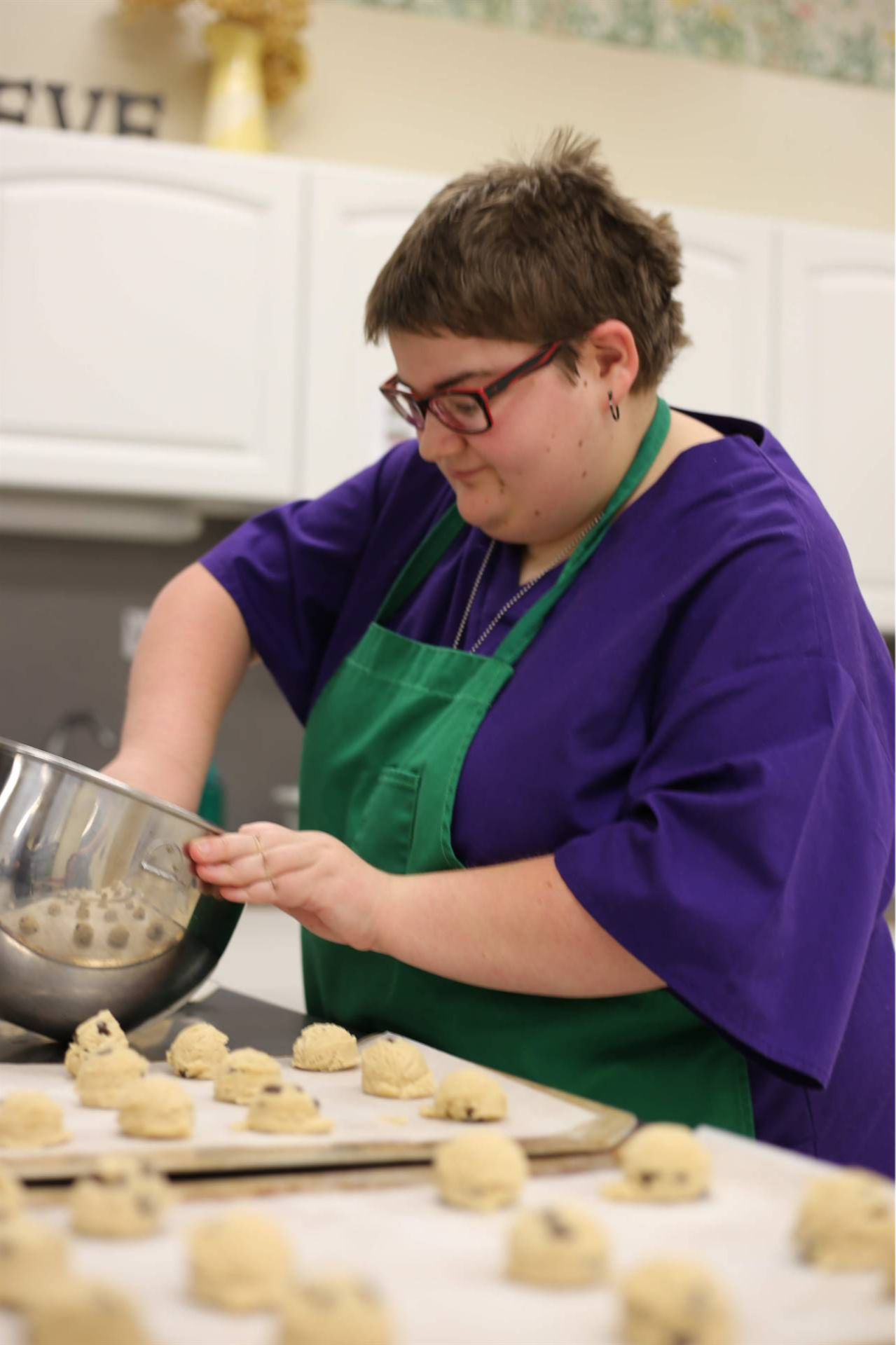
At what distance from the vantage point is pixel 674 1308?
447 mm

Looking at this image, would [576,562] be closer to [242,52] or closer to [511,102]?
[242,52]

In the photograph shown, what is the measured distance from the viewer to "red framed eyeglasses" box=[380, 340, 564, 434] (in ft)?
3.27

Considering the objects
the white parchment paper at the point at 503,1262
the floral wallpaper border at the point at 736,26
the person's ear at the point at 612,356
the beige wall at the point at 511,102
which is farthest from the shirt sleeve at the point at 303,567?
the floral wallpaper border at the point at 736,26

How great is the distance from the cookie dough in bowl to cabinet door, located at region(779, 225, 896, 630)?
2.28m

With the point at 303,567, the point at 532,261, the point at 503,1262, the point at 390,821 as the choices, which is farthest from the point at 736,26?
the point at 503,1262

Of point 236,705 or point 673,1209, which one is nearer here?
point 673,1209

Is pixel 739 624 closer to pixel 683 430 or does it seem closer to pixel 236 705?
pixel 683 430

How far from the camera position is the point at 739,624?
925 millimetres

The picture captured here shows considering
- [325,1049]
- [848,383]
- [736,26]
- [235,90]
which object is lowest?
[325,1049]

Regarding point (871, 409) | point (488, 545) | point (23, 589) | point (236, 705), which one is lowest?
point (236, 705)

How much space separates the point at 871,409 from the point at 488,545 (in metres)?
1.85

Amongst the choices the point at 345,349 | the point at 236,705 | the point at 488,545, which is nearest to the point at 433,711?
the point at 488,545

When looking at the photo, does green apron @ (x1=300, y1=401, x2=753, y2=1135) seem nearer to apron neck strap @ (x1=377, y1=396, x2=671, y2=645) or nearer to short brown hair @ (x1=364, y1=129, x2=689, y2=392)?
apron neck strap @ (x1=377, y1=396, x2=671, y2=645)

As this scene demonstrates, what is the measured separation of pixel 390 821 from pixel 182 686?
252 millimetres
